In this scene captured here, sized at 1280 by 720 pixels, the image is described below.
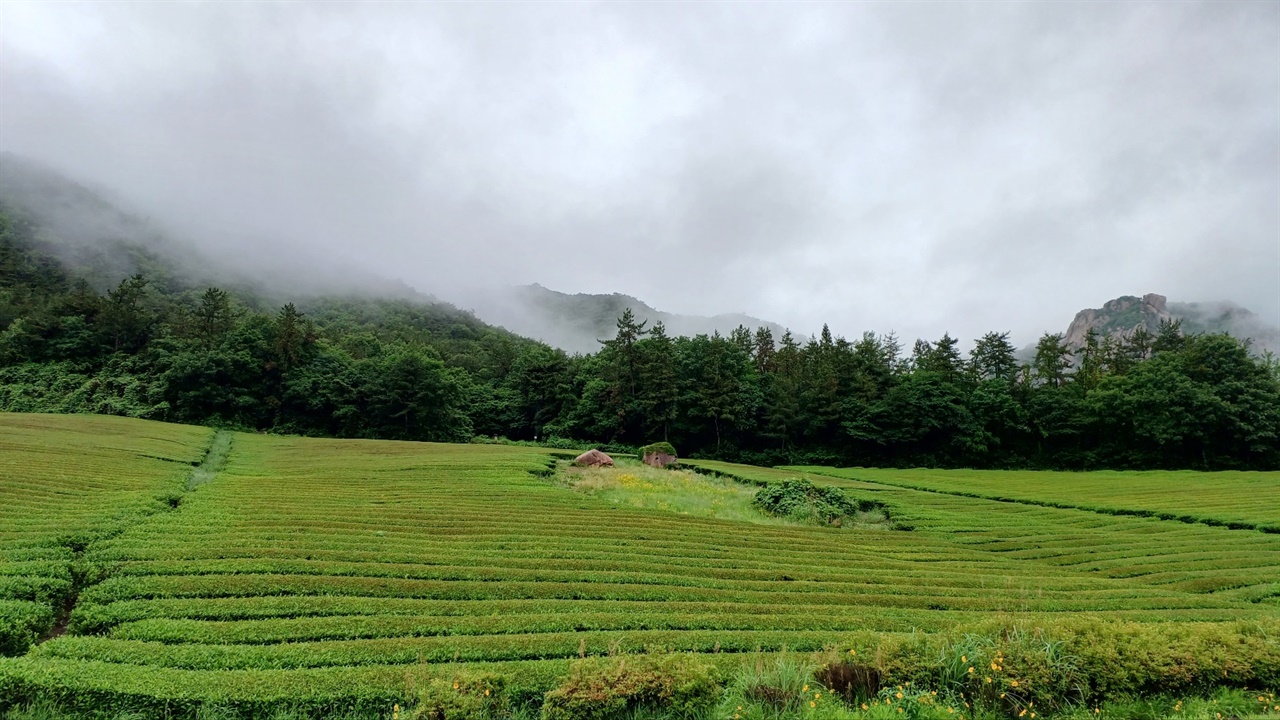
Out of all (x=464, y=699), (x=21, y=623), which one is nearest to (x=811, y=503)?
(x=464, y=699)

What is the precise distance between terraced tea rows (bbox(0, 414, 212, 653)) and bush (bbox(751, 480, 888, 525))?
22.2 meters

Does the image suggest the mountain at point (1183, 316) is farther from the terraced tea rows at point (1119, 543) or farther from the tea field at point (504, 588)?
the tea field at point (504, 588)

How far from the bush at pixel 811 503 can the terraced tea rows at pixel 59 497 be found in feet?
72.8

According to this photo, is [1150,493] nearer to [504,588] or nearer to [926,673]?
[926,673]

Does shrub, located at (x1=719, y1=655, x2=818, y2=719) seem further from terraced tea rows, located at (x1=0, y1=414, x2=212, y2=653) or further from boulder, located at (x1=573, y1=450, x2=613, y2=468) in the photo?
boulder, located at (x1=573, y1=450, x2=613, y2=468)

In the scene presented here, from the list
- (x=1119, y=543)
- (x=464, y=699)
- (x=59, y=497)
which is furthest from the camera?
(x=1119, y=543)

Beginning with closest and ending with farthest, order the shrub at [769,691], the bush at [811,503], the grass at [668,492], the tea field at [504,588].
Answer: the shrub at [769,691], the tea field at [504,588], the grass at [668,492], the bush at [811,503]

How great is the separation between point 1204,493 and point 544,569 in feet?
126

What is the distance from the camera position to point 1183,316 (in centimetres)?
15125

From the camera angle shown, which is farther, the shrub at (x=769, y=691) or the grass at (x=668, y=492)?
the grass at (x=668, y=492)

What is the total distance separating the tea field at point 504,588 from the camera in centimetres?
650

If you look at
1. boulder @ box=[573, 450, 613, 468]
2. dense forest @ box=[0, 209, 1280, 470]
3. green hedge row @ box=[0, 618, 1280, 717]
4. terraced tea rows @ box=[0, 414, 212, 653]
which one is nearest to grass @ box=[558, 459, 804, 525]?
boulder @ box=[573, 450, 613, 468]

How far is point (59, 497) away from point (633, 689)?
1931cm

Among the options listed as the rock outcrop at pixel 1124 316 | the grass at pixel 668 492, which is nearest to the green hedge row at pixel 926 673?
the grass at pixel 668 492
